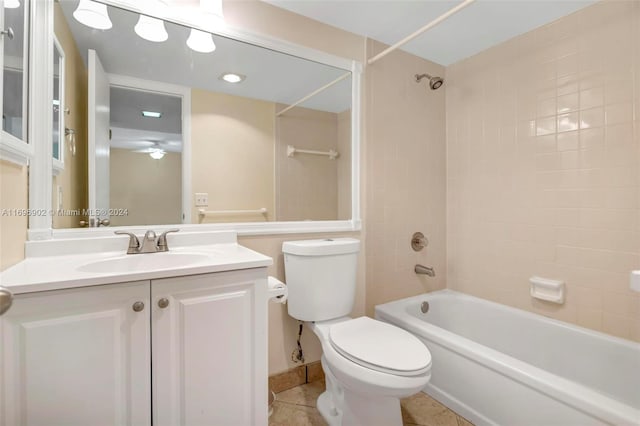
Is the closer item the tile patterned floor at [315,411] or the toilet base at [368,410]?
the toilet base at [368,410]

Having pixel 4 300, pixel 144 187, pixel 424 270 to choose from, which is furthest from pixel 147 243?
pixel 424 270

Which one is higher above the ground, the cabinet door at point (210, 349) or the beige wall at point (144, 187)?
the beige wall at point (144, 187)

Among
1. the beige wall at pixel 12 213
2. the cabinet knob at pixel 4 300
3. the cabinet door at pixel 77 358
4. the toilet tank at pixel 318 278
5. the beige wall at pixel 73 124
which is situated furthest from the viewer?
the toilet tank at pixel 318 278

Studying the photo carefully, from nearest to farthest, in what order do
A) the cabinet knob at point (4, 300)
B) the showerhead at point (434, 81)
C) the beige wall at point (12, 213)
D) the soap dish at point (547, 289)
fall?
the cabinet knob at point (4, 300) → the beige wall at point (12, 213) → the soap dish at point (547, 289) → the showerhead at point (434, 81)

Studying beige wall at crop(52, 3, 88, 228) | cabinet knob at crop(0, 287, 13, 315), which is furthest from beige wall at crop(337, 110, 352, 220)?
cabinet knob at crop(0, 287, 13, 315)

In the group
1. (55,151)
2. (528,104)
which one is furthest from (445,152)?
(55,151)

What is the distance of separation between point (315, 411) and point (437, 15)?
2.35 meters

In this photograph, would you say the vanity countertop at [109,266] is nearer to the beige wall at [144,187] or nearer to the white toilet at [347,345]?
the beige wall at [144,187]

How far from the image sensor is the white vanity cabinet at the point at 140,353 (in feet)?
2.61

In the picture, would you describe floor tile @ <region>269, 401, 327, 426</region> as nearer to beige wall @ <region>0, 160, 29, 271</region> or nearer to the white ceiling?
beige wall @ <region>0, 160, 29, 271</region>

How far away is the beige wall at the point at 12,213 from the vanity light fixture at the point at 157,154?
465mm

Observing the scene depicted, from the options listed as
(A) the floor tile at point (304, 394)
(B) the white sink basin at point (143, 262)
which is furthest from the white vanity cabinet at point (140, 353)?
(A) the floor tile at point (304, 394)

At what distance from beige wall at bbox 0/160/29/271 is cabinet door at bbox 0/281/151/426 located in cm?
30

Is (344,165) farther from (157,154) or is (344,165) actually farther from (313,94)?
(157,154)
